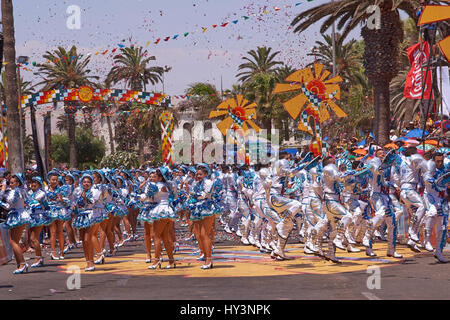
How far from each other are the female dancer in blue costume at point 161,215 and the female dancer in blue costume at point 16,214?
2.38 metres

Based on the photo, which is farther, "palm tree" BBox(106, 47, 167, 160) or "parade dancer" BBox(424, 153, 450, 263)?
"palm tree" BBox(106, 47, 167, 160)

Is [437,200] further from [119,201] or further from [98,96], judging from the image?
[98,96]

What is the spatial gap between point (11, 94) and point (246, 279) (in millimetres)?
14078

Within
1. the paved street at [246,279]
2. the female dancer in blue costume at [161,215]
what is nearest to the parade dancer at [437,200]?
the paved street at [246,279]

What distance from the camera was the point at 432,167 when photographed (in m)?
12.8

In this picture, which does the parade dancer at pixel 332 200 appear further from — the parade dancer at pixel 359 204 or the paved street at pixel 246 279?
the paved street at pixel 246 279

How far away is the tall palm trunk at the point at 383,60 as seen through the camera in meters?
24.8

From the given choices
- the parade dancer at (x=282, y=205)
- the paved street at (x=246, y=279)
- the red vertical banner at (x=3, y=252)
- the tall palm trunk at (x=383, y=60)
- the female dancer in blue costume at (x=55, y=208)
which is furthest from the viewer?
the tall palm trunk at (x=383, y=60)

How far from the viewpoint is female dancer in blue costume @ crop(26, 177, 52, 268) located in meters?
13.6

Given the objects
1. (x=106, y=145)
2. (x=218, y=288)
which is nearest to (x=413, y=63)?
(x=218, y=288)

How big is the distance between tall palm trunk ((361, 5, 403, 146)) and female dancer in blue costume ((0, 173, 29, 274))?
595 inches

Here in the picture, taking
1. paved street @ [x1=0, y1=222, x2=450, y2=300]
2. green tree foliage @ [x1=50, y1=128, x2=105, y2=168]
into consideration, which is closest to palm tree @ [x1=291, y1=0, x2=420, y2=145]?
paved street @ [x1=0, y1=222, x2=450, y2=300]

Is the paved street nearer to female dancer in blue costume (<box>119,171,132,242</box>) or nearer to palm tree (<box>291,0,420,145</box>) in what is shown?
female dancer in blue costume (<box>119,171,132,242</box>)
